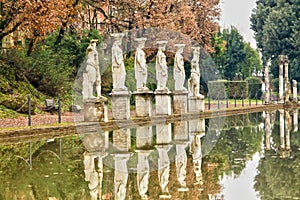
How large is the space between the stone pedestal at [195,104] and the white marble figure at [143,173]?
16.1 meters

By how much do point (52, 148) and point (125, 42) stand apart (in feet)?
71.8

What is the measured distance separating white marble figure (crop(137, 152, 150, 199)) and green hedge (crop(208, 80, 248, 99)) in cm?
3727

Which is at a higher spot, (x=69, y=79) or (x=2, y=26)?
(x=2, y=26)

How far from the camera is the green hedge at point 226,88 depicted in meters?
48.6

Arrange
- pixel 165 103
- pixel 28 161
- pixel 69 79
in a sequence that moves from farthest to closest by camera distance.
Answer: pixel 69 79 < pixel 165 103 < pixel 28 161

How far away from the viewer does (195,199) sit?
6789 millimetres

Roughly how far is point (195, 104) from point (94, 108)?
9.52 m

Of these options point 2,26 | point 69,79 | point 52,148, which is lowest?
point 52,148

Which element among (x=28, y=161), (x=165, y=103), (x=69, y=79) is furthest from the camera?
(x=69, y=79)

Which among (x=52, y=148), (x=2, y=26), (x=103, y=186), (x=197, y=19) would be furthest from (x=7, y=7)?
(x=197, y=19)

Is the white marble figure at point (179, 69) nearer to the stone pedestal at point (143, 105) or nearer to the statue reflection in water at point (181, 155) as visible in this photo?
the stone pedestal at point (143, 105)

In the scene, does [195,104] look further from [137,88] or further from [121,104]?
[121,104]

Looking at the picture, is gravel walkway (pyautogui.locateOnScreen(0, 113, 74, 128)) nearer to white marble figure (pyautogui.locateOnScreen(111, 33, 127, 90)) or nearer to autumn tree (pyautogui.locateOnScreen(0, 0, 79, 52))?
white marble figure (pyautogui.locateOnScreen(111, 33, 127, 90))

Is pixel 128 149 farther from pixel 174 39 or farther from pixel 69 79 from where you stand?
pixel 174 39
